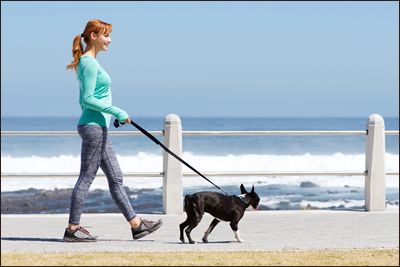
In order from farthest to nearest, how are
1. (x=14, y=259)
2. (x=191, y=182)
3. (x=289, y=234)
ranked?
1. (x=191, y=182)
2. (x=289, y=234)
3. (x=14, y=259)

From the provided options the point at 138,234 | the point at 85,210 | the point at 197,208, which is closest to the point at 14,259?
the point at 138,234

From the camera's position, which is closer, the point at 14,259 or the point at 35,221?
the point at 14,259

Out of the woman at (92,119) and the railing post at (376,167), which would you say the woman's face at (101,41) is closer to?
the woman at (92,119)

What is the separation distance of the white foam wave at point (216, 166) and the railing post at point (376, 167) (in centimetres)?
1401

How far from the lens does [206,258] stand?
4684 mm

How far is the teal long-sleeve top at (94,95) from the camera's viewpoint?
521 centimetres

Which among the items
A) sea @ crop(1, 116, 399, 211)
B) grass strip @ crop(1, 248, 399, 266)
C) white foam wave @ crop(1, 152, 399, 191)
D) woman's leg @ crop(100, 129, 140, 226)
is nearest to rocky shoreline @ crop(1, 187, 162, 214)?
sea @ crop(1, 116, 399, 211)

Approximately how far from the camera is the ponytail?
5422mm

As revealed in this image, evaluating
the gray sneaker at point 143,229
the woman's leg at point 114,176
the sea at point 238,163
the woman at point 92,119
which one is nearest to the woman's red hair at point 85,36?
the woman at point 92,119

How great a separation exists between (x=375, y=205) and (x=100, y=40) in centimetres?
500

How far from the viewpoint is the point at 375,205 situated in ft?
26.6

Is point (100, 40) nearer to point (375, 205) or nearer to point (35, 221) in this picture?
point (35, 221)

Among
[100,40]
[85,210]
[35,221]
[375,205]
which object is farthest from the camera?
[85,210]

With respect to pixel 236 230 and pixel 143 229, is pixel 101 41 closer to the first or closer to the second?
pixel 143 229
